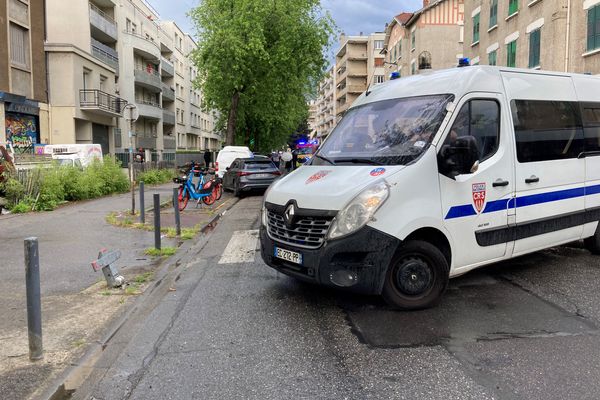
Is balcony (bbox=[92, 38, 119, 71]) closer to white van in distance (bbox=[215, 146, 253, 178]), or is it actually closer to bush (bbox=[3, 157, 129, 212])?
white van in distance (bbox=[215, 146, 253, 178])

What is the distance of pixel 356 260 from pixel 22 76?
77.9ft

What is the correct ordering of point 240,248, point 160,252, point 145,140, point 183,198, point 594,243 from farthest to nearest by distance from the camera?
1. point 145,140
2. point 183,198
3. point 240,248
4. point 160,252
5. point 594,243

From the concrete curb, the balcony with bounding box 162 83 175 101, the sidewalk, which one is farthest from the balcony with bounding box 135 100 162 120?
the concrete curb

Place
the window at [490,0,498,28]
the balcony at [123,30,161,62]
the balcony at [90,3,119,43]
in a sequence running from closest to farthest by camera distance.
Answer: the window at [490,0,498,28], the balcony at [90,3,119,43], the balcony at [123,30,161,62]

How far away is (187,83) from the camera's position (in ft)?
201

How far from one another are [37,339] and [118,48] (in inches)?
1451

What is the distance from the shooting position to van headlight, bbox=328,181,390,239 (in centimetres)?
436

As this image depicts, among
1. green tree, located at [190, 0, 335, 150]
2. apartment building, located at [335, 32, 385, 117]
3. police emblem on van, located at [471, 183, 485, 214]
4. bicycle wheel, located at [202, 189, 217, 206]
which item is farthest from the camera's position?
apartment building, located at [335, 32, 385, 117]

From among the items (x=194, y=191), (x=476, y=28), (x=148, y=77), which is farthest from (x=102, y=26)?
(x=476, y=28)

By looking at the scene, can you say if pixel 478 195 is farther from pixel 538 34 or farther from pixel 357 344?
pixel 538 34

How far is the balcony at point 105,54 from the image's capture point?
3128 centimetres

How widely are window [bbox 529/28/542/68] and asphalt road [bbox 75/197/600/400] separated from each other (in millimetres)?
16911

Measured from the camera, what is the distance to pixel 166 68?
49188 mm

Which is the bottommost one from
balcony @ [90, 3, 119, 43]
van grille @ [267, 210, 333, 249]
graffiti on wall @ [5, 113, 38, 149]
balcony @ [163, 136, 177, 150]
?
van grille @ [267, 210, 333, 249]
